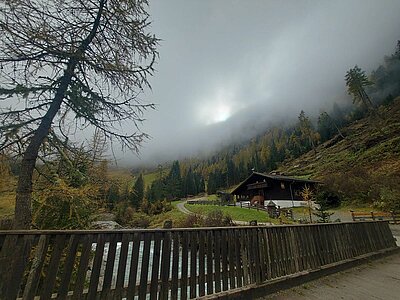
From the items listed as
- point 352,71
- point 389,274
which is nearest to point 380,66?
point 352,71

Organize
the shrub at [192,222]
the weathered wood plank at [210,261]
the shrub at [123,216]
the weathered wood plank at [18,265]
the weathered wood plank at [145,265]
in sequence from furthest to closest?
the shrub at [123,216] → the shrub at [192,222] → the weathered wood plank at [210,261] → the weathered wood plank at [145,265] → the weathered wood plank at [18,265]

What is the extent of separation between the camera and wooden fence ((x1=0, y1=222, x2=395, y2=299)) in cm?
238

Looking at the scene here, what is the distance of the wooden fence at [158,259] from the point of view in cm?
238

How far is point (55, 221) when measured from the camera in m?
6.67

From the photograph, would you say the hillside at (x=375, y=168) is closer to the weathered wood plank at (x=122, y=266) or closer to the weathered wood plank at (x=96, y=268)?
the weathered wood plank at (x=122, y=266)

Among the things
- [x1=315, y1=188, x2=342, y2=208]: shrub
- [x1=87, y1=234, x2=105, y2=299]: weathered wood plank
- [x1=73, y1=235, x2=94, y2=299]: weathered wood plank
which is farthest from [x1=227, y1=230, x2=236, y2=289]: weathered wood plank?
[x1=315, y1=188, x2=342, y2=208]: shrub

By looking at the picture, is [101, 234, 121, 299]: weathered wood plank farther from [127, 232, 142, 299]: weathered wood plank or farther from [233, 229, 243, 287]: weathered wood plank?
[233, 229, 243, 287]: weathered wood plank

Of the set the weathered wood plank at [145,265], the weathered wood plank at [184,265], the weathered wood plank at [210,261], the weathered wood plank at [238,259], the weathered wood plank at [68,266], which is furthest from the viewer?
the weathered wood plank at [238,259]

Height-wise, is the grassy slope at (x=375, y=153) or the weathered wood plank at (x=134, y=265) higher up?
the grassy slope at (x=375, y=153)

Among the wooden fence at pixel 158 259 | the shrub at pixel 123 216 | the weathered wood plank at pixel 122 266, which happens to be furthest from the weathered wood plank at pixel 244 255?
the shrub at pixel 123 216

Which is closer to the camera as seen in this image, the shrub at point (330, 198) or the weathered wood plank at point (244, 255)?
the weathered wood plank at point (244, 255)

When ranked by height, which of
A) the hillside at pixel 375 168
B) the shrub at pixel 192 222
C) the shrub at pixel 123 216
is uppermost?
the hillside at pixel 375 168

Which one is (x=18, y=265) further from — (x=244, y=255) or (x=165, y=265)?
(x=244, y=255)

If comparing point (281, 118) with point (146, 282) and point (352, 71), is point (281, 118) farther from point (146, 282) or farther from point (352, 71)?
point (146, 282)
